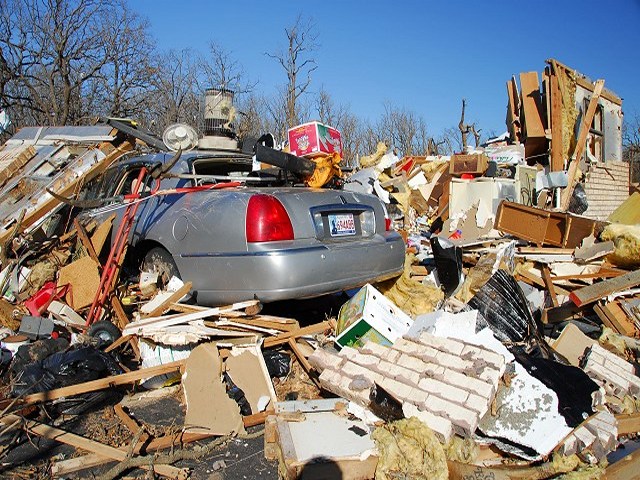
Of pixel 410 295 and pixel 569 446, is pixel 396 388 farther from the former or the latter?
pixel 410 295

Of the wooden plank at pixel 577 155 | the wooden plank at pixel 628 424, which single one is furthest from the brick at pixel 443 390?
the wooden plank at pixel 577 155

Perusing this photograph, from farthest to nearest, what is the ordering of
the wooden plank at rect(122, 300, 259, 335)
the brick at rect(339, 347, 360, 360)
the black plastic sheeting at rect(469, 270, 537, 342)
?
the black plastic sheeting at rect(469, 270, 537, 342), the wooden plank at rect(122, 300, 259, 335), the brick at rect(339, 347, 360, 360)

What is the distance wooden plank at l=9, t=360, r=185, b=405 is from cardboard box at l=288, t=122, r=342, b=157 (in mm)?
2604

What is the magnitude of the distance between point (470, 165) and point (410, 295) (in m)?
5.10

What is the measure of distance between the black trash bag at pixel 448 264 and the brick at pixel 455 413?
2623mm

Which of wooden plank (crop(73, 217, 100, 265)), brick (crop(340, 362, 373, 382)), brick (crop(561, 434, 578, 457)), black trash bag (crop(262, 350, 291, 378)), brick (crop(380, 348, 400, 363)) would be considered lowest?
brick (crop(561, 434, 578, 457))

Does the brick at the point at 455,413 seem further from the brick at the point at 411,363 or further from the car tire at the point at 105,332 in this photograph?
the car tire at the point at 105,332

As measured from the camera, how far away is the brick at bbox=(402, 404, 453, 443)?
262cm

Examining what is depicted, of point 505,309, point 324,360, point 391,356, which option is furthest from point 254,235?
point 505,309

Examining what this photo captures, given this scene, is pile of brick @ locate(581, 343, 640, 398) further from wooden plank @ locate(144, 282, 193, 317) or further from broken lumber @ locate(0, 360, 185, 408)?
wooden plank @ locate(144, 282, 193, 317)

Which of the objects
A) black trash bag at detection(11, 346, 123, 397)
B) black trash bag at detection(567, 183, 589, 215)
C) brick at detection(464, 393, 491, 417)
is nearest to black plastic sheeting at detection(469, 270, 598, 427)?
brick at detection(464, 393, 491, 417)

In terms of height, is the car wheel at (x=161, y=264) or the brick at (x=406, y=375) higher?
the car wheel at (x=161, y=264)

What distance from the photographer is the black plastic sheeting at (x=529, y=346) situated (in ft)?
9.89

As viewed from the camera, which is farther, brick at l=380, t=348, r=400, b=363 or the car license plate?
the car license plate
